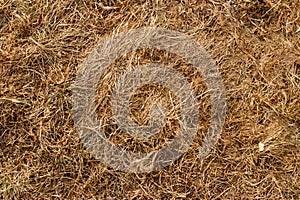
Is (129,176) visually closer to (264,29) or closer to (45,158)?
(45,158)

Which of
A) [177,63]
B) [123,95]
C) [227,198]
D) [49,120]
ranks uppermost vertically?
[177,63]

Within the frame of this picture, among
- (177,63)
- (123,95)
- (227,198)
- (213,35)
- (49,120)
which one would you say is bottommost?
(227,198)

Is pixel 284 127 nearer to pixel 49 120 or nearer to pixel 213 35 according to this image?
pixel 213 35

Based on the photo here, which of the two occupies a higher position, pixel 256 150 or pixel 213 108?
pixel 213 108

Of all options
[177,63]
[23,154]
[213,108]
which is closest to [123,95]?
[177,63]

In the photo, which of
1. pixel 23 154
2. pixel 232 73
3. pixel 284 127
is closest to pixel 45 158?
pixel 23 154

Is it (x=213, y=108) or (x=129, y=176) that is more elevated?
(x=213, y=108)
